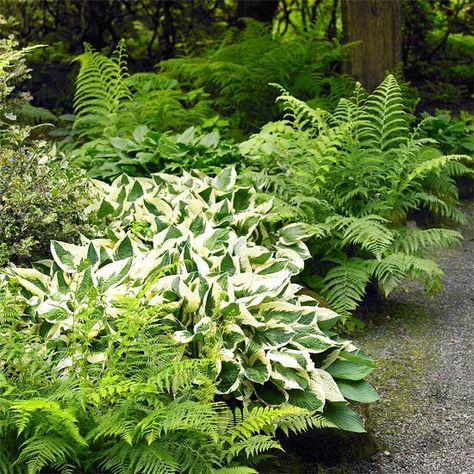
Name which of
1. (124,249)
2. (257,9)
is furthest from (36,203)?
(257,9)

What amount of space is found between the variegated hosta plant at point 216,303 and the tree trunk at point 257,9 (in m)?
5.26

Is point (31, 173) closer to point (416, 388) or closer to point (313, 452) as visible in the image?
point (313, 452)

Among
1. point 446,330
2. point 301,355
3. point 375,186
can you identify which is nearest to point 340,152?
point 375,186

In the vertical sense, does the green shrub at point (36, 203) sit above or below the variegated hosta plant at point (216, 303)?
above

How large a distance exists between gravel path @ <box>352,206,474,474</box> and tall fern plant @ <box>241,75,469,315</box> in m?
0.24

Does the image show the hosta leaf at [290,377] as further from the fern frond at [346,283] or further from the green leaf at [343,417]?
the fern frond at [346,283]

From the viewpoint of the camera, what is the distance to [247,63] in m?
6.68

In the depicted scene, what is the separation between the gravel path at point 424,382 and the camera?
354 cm

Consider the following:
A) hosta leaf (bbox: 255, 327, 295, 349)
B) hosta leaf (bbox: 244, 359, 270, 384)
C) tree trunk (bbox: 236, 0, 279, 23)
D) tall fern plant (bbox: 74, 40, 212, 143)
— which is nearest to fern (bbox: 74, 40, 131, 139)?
tall fern plant (bbox: 74, 40, 212, 143)

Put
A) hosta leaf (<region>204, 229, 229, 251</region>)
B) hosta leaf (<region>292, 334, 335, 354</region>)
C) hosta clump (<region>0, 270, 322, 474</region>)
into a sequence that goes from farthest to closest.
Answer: hosta leaf (<region>204, 229, 229, 251</region>) → hosta leaf (<region>292, 334, 335, 354</region>) → hosta clump (<region>0, 270, 322, 474</region>)

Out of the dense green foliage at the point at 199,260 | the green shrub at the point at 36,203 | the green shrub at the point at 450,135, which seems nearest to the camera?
the dense green foliage at the point at 199,260

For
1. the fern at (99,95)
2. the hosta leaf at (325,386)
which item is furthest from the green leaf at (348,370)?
the fern at (99,95)

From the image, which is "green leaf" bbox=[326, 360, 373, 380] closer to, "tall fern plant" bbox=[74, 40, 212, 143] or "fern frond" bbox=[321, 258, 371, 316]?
"fern frond" bbox=[321, 258, 371, 316]

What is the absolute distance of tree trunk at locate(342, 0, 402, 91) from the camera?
6336 millimetres
